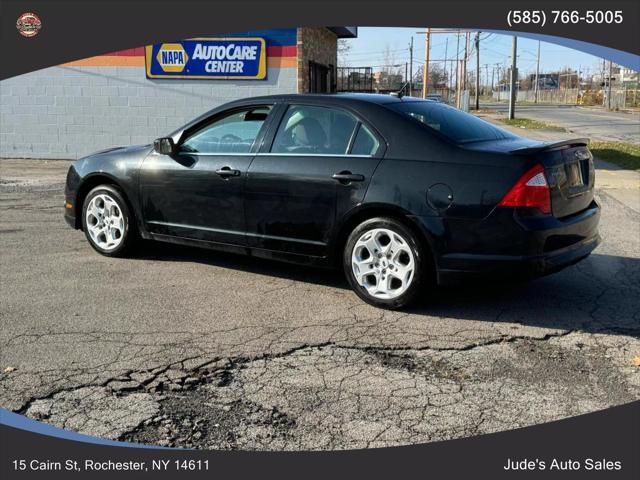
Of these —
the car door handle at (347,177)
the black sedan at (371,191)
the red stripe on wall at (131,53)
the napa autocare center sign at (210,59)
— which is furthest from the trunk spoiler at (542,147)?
the red stripe on wall at (131,53)

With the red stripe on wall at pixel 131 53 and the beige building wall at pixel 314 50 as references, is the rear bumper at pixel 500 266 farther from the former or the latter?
the red stripe on wall at pixel 131 53

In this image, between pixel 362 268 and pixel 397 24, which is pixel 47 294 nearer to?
pixel 362 268

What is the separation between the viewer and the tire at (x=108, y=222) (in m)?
6.47

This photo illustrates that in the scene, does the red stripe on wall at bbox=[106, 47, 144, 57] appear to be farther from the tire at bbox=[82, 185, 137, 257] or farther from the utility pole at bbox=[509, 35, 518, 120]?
the utility pole at bbox=[509, 35, 518, 120]

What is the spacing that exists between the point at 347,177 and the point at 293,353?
4.98 feet

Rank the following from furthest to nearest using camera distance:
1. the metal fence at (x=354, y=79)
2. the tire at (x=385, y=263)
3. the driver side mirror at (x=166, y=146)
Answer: the metal fence at (x=354, y=79)
the driver side mirror at (x=166, y=146)
the tire at (x=385, y=263)

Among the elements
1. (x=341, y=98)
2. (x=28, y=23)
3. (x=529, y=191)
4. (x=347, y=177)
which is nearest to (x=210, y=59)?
(x=28, y=23)

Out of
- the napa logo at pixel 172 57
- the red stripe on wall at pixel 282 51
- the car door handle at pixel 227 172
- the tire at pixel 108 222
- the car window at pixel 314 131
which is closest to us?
the car window at pixel 314 131

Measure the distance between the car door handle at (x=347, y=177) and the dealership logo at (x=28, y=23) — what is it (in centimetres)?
355

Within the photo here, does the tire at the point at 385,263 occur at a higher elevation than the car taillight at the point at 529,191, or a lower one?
lower

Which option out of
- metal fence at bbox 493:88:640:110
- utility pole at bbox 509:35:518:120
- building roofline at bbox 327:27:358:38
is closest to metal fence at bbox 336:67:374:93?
building roofline at bbox 327:27:358:38

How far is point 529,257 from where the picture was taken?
4543 millimetres

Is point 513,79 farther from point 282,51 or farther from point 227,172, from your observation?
point 227,172

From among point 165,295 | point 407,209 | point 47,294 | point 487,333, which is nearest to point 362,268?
point 407,209
